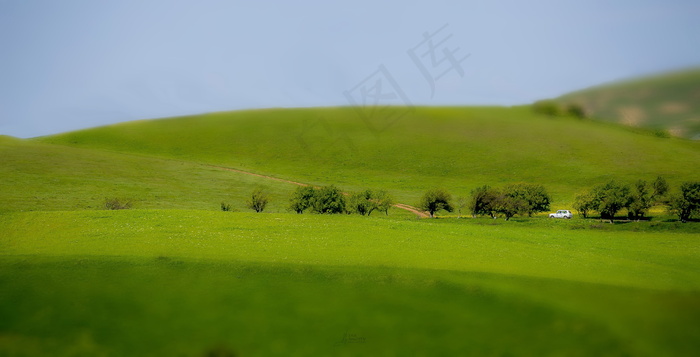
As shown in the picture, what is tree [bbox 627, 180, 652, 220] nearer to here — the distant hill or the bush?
the distant hill

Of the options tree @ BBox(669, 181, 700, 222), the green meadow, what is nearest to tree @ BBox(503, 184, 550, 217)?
the green meadow

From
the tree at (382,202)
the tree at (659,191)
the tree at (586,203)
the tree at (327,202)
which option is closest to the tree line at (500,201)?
the tree at (586,203)

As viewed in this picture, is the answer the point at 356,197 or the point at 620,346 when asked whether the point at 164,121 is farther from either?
the point at 620,346

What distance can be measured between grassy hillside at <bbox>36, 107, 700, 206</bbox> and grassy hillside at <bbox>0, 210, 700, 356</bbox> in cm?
4494

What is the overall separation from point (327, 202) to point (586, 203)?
88.3ft

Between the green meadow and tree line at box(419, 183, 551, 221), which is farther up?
tree line at box(419, 183, 551, 221)

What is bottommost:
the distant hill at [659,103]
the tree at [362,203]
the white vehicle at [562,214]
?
the white vehicle at [562,214]

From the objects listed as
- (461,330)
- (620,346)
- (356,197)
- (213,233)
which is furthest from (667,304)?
(356,197)

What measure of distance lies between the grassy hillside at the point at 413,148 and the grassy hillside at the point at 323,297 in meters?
44.9

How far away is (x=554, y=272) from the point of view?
2122cm

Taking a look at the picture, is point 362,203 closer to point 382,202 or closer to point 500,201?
point 382,202

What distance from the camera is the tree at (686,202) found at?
141 ft

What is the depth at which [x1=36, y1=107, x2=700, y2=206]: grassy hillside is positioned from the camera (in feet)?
257

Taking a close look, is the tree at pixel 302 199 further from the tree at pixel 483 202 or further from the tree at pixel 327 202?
the tree at pixel 483 202
